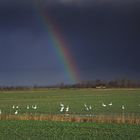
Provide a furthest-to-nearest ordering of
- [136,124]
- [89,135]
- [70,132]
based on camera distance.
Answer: [136,124]
[70,132]
[89,135]

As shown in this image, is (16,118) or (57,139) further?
(16,118)

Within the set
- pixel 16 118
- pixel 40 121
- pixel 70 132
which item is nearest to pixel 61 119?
pixel 40 121

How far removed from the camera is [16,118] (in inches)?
1943

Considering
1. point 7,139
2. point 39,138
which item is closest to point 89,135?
point 39,138

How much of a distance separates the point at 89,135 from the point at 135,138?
3559mm

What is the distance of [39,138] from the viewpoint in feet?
98.3

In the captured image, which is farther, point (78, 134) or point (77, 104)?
point (77, 104)

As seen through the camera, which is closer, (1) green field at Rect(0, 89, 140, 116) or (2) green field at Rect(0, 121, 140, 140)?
(2) green field at Rect(0, 121, 140, 140)

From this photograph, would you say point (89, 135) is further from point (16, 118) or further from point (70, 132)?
point (16, 118)

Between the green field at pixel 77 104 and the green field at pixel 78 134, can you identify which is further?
the green field at pixel 77 104

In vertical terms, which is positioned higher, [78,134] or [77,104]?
[77,104]

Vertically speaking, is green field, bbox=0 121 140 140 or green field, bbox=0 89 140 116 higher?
green field, bbox=0 89 140 116

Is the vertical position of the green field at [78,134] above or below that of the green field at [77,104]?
below

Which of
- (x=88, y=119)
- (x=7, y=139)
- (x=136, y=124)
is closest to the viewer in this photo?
(x=7, y=139)
